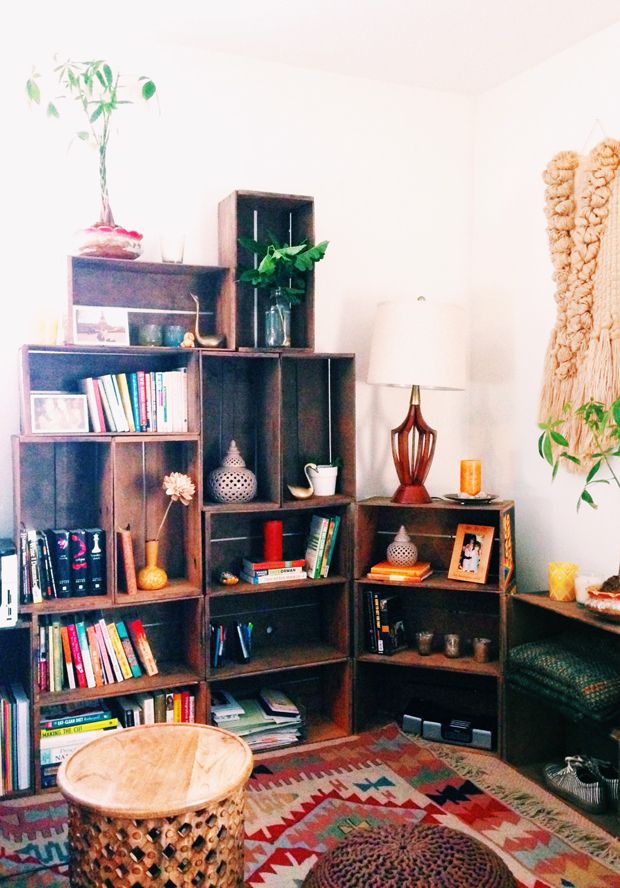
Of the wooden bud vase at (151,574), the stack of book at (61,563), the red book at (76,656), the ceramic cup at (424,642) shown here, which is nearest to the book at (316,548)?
the ceramic cup at (424,642)

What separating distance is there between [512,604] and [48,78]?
8.17 feet

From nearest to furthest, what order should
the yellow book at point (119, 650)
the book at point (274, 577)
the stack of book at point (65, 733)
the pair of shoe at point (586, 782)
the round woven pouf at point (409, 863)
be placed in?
the round woven pouf at point (409, 863) → the pair of shoe at point (586, 782) → the stack of book at point (65, 733) → the yellow book at point (119, 650) → the book at point (274, 577)

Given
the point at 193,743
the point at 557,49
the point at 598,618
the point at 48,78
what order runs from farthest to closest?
the point at 557,49 < the point at 48,78 < the point at 598,618 < the point at 193,743

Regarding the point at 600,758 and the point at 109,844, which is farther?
the point at 600,758

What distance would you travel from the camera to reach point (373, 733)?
10.4 feet

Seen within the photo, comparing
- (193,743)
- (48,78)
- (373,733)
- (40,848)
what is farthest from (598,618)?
(48,78)

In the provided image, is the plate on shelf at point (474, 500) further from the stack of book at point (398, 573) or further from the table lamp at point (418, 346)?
the stack of book at point (398, 573)

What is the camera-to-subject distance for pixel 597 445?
2.87 metres

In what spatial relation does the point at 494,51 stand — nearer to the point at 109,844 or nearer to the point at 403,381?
the point at 403,381

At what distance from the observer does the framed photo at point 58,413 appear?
2676 mm

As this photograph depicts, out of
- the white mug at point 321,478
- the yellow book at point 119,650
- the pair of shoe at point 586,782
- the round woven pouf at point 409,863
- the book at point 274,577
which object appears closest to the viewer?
the round woven pouf at point 409,863

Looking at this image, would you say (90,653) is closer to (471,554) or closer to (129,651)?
(129,651)

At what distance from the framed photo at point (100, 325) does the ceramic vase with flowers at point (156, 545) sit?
0.51 m

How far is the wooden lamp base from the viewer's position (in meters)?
3.16
